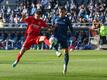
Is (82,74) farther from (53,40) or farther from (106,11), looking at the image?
(106,11)

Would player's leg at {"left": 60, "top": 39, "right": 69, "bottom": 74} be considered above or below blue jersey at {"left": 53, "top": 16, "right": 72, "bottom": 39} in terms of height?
below

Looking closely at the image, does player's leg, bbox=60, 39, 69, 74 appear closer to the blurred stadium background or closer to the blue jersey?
the blue jersey

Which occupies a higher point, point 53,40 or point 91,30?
point 53,40

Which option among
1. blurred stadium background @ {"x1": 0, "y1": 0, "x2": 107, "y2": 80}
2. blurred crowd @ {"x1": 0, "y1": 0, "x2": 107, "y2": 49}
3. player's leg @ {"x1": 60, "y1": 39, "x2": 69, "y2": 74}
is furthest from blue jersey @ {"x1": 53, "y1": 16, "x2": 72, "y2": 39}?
blurred crowd @ {"x1": 0, "y1": 0, "x2": 107, "y2": 49}

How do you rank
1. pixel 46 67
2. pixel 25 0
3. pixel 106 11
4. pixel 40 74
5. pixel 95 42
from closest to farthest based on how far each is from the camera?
pixel 40 74
pixel 46 67
pixel 95 42
pixel 106 11
pixel 25 0

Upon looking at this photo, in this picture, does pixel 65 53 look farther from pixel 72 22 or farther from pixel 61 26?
pixel 72 22

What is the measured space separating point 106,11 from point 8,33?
812 cm

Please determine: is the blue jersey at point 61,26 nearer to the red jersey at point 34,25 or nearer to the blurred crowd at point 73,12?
the red jersey at point 34,25

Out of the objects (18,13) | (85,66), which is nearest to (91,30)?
(18,13)

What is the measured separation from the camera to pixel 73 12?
159 ft

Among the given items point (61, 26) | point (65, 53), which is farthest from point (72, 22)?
point (65, 53)

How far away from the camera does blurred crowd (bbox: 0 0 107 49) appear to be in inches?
1860

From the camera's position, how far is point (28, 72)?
72.9 feet

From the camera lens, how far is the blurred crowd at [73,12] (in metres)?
47.2
